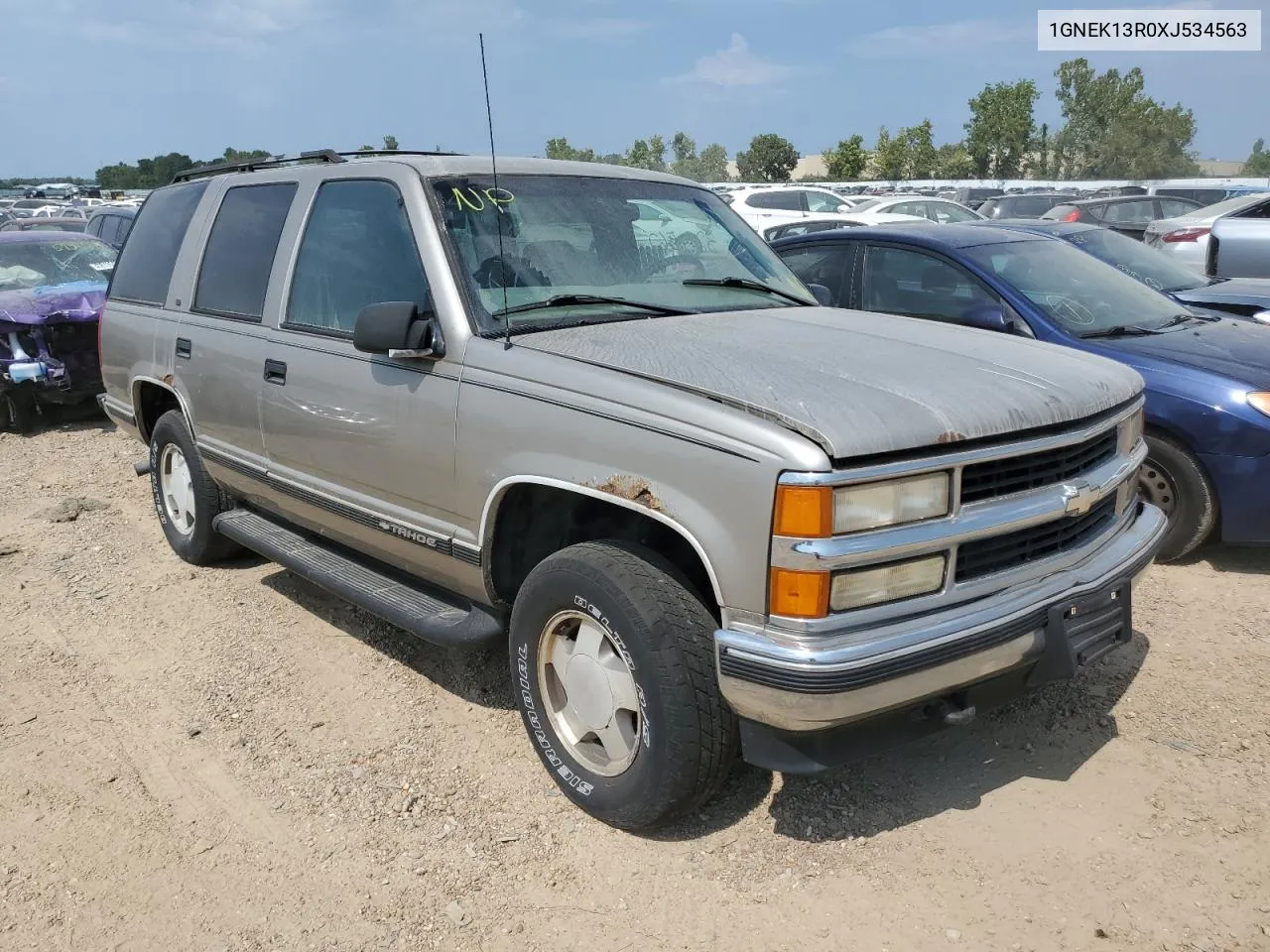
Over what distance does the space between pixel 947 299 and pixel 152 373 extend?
427cm

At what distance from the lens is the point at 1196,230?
11844 mm

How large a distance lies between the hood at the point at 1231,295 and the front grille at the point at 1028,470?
12.4 feet

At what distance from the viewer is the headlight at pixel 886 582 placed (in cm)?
255

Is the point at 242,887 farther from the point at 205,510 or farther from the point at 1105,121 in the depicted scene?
the point at 1105,121

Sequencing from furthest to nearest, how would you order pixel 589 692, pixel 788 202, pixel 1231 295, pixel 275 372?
pixel 788 202 → pixel 1231 295 → pixel 275 372 → pixel 589 692

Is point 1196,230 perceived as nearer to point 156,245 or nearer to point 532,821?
point 156,245

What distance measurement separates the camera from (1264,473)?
469 cm

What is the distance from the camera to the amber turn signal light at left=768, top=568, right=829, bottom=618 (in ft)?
8.24

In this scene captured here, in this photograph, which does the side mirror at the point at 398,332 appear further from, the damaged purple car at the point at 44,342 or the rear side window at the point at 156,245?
the damaged purple car at the point at 44,342

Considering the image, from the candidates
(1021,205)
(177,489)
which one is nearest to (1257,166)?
(1021,205)

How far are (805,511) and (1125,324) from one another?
378 centimetres

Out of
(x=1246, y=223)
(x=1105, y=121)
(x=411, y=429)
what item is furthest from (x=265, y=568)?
(x=1105, y=121)

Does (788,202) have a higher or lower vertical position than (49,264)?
higher

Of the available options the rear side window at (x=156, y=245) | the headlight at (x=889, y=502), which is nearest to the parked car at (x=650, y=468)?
the headlight at (x=889, y=502)
